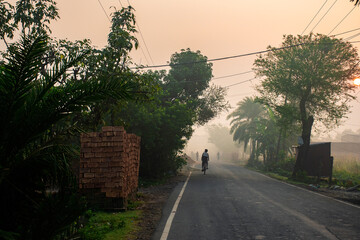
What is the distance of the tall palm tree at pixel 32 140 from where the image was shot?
3502 mm

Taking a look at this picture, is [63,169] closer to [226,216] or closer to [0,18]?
[226,216]

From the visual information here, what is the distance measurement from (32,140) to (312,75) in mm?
22647

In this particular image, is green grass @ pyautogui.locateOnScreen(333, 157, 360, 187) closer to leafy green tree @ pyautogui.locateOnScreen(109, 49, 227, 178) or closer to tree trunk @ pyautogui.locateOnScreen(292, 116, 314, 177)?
tree trunk @ pyautogui.locateOnScreen(292, 116, 314, 177)

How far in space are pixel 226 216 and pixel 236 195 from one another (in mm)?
4355

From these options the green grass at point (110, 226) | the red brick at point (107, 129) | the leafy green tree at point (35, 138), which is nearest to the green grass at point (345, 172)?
the green grass at point (110, 226)

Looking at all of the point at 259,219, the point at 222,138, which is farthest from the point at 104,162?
the point at 222,138

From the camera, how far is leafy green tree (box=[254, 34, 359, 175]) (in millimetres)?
23156

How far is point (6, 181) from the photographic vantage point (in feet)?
12.5

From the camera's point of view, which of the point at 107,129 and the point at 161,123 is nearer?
the point at 107,129

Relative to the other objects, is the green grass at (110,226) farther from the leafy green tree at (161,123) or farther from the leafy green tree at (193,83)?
the leafy green tree at (193,83)

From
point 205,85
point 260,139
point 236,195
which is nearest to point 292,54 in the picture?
point 205,85

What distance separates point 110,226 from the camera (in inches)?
277

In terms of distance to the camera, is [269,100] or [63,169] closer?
[63,169]

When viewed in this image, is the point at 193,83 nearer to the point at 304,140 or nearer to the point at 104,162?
the point at 304,140
